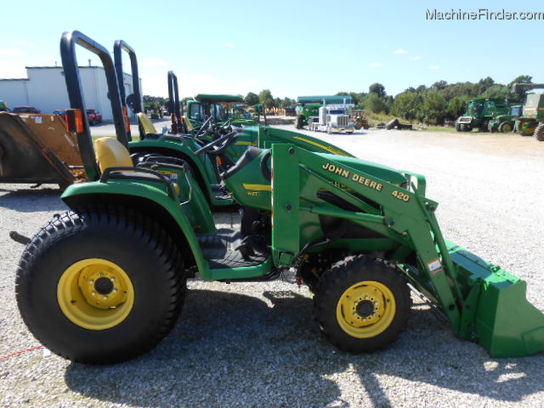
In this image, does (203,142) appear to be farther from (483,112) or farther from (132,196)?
(483,112)

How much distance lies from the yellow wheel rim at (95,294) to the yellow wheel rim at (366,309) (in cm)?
134

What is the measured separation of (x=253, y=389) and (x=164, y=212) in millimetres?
1252

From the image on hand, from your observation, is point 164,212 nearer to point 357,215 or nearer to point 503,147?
point 357,215

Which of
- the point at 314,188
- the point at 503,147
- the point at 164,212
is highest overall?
the point at 314,188

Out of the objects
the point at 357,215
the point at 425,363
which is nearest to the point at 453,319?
the point at 425,363

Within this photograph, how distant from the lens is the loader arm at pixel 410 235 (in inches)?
95.2

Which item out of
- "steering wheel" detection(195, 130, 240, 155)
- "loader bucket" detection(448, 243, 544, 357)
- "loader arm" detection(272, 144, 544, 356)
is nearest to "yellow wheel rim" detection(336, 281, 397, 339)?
"loader arm" detection(272, 144, 544, 356)

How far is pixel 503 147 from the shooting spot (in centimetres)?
1669

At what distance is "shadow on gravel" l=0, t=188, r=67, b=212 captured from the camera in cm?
639

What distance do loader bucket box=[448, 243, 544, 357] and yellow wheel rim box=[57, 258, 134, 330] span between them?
2.24 m

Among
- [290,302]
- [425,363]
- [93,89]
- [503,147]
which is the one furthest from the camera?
[93,89]

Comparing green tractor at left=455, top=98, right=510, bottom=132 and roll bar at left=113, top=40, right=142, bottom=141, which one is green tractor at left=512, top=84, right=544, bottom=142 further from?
roll bar at left=113, top=40, right=142, bottom=141

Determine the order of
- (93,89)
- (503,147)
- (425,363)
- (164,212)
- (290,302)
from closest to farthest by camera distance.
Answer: (425,363) → (164,212) → (290,302) → (503,147) → (93,89)

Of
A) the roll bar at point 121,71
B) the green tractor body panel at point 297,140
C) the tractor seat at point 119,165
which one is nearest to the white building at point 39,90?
the roll bar at point 121,71
